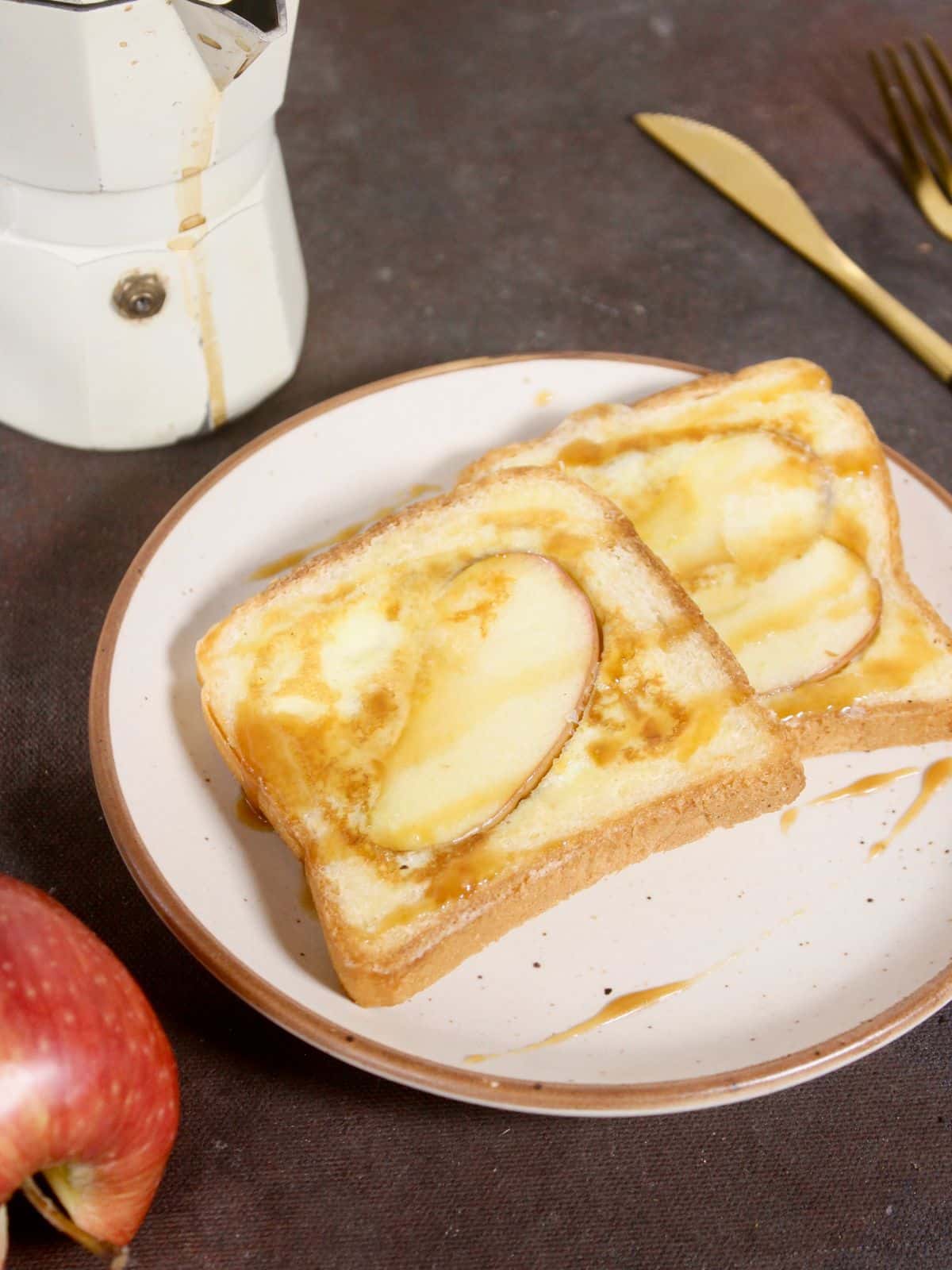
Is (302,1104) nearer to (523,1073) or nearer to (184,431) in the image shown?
(523,1073)

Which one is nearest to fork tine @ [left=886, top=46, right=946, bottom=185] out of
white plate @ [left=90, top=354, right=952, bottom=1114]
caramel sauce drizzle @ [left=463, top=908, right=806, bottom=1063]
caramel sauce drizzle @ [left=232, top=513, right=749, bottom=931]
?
white plate @ [left=90, top=354, right=952, bottom=1114]

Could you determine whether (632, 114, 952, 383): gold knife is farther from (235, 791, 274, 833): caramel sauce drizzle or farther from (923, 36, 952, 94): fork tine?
(235, 791, 274, 833): caramel sauce drizzle

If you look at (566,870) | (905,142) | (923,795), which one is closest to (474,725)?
(566,870)

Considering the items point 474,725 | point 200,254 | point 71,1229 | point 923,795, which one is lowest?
point 923,795

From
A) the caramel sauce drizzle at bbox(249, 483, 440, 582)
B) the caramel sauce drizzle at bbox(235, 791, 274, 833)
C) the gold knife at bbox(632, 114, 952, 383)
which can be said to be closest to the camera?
the caramel sauce drizzle at bbox(235, 791, 274, 833)

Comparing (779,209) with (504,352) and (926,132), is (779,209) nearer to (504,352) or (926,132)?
(926,132)

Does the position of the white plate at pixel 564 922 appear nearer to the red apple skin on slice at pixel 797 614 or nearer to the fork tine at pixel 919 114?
the red apple skin on slice at pixel 797 614

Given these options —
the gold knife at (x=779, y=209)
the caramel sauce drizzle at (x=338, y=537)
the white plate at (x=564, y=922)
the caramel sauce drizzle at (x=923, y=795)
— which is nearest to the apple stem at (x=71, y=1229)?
the white plate at (x=564, y=922)
